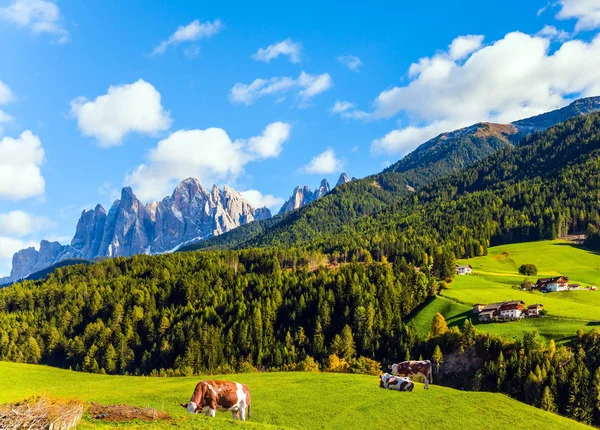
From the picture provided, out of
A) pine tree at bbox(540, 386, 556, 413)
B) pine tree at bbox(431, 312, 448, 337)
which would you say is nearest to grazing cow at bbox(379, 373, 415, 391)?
pine tree at bbox(540, 386, 556, 413)

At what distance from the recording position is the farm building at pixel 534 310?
327 feet

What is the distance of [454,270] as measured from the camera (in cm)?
15225

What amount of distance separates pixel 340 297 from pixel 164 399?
10277cm

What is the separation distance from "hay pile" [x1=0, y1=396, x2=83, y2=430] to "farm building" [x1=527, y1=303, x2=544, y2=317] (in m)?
101

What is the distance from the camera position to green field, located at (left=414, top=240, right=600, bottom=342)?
93.6 metres

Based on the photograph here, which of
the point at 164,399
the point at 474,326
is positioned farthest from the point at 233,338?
the point at 164,399

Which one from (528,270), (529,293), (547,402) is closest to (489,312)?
(529,293)

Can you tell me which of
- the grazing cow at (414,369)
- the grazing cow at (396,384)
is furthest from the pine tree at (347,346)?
the grazing cow at (396,384)

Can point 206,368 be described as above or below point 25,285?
below

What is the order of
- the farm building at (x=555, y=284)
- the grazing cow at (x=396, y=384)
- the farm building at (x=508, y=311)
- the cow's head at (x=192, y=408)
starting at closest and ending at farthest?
the cow's head at (x=192, y=408)
the grazing cow at (x=396, y=384)
the farm building at (x=508, y=311)
the farm building at (x=555, y=284)

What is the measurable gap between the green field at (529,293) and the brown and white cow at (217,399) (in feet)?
249

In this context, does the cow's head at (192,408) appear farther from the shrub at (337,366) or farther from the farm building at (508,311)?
the farm building at (508,311)

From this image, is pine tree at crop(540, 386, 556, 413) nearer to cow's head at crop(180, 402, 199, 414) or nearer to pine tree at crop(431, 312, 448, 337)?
pine tree at crop(431, 312, 448, 337)

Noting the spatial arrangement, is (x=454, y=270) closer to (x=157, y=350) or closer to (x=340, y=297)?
(x=340, y=297)
